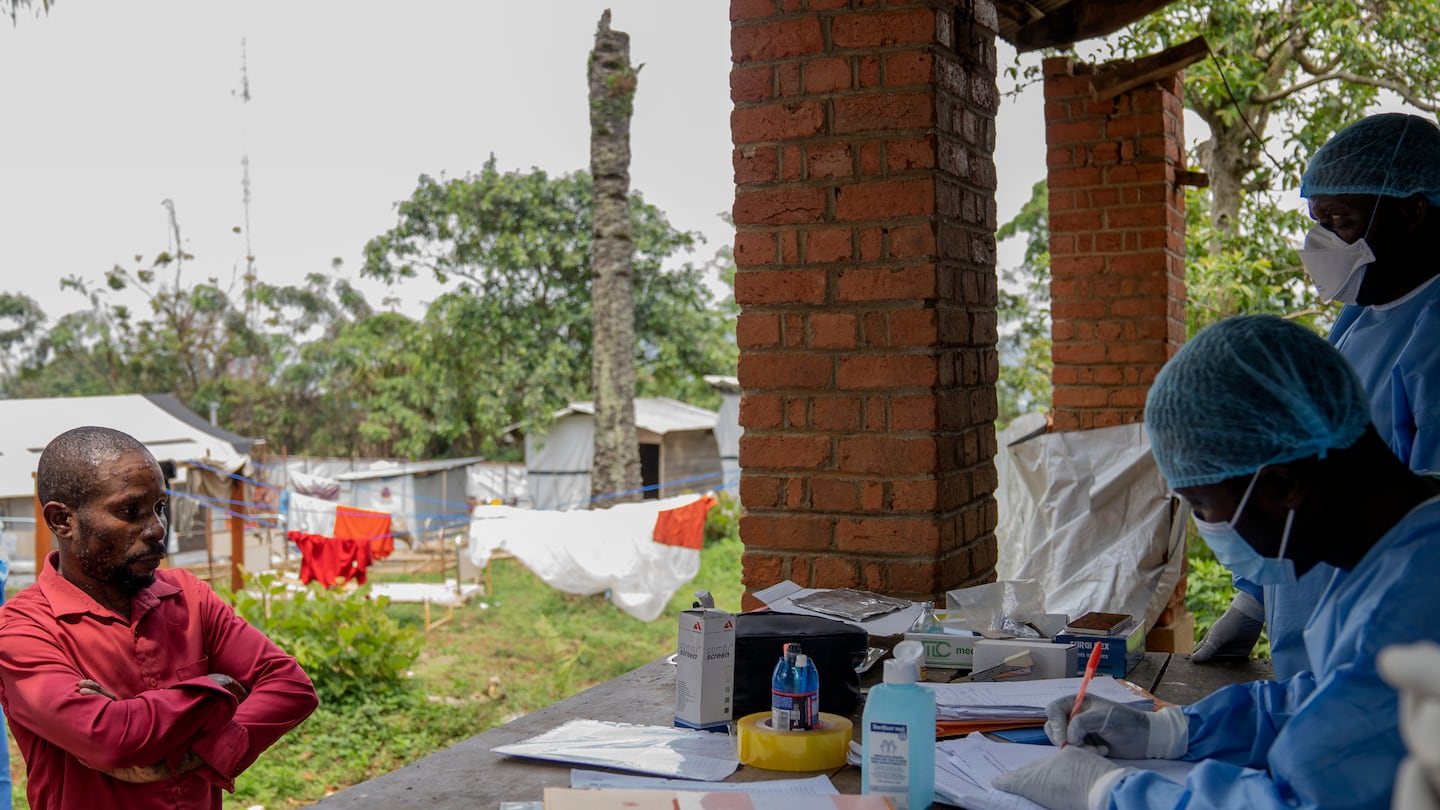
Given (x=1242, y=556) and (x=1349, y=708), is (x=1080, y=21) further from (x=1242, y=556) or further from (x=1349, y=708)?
(x=1349, y=708)

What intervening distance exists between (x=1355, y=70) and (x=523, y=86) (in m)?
28.4

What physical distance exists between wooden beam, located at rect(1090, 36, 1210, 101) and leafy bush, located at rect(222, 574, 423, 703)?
5.85 meters

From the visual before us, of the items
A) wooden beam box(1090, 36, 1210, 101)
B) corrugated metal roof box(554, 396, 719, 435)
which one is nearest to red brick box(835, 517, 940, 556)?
wooden beam box(1090, 36, 1210, 101)

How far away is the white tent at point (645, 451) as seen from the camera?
19609mm

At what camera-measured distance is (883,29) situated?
278 cm

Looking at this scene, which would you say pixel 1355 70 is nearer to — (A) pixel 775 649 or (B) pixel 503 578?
(A) pixel 775 649

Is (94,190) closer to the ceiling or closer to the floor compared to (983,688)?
closer to the ceiling

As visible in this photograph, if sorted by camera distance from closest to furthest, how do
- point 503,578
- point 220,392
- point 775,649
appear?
1. point 775,649
2. point 503,578
3. point 220,392

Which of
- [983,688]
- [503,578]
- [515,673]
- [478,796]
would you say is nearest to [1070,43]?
[983,688]

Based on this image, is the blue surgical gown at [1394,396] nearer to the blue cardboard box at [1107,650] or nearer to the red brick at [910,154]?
the blue cardboard box at [1107,650]

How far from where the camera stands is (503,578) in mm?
15586

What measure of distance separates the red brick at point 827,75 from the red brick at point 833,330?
565 mm

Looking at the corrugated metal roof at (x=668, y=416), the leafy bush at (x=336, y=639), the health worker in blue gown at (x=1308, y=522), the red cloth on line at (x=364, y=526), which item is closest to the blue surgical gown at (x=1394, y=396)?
the health worker in blue gown at (x=1308, y=522)

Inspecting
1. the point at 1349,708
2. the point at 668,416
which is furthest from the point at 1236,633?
the point at 668,416
